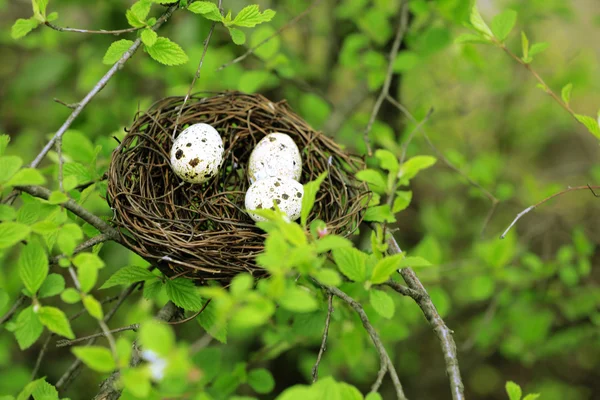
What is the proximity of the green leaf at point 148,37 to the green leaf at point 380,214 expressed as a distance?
595mm

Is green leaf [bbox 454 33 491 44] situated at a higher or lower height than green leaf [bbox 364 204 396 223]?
Answer: higher

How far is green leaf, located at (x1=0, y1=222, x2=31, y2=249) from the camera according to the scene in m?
0.86

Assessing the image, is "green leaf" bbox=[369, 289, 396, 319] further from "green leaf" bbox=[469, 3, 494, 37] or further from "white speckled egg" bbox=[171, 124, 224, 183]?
"green leaf" bbox=[469, 3, 494, 37]

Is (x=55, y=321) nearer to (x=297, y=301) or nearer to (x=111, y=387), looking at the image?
(x=111, y=387)

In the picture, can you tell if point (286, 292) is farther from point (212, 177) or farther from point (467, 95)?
point (467, 95)

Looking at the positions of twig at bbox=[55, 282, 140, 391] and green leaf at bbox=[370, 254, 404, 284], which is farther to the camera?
twig at bbox=[55, 282, 140, 391]

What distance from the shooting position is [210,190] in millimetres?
1478

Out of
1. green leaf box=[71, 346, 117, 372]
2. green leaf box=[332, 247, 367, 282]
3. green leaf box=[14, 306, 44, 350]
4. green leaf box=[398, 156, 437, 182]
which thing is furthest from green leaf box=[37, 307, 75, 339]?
green leaf box=[398, 156, 437, 182]

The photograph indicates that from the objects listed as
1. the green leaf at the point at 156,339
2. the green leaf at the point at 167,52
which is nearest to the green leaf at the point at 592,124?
the green leaf at the point at 167,52

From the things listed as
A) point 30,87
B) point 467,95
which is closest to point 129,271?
point 30,87

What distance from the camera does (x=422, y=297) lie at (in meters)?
1.07

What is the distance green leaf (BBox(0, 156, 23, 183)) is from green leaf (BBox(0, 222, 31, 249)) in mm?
79

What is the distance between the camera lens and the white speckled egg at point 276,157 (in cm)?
143

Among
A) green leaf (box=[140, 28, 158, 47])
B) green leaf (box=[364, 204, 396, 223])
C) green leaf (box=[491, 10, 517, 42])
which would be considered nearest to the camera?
green leaf (box=[140, 28, 158, 47])
